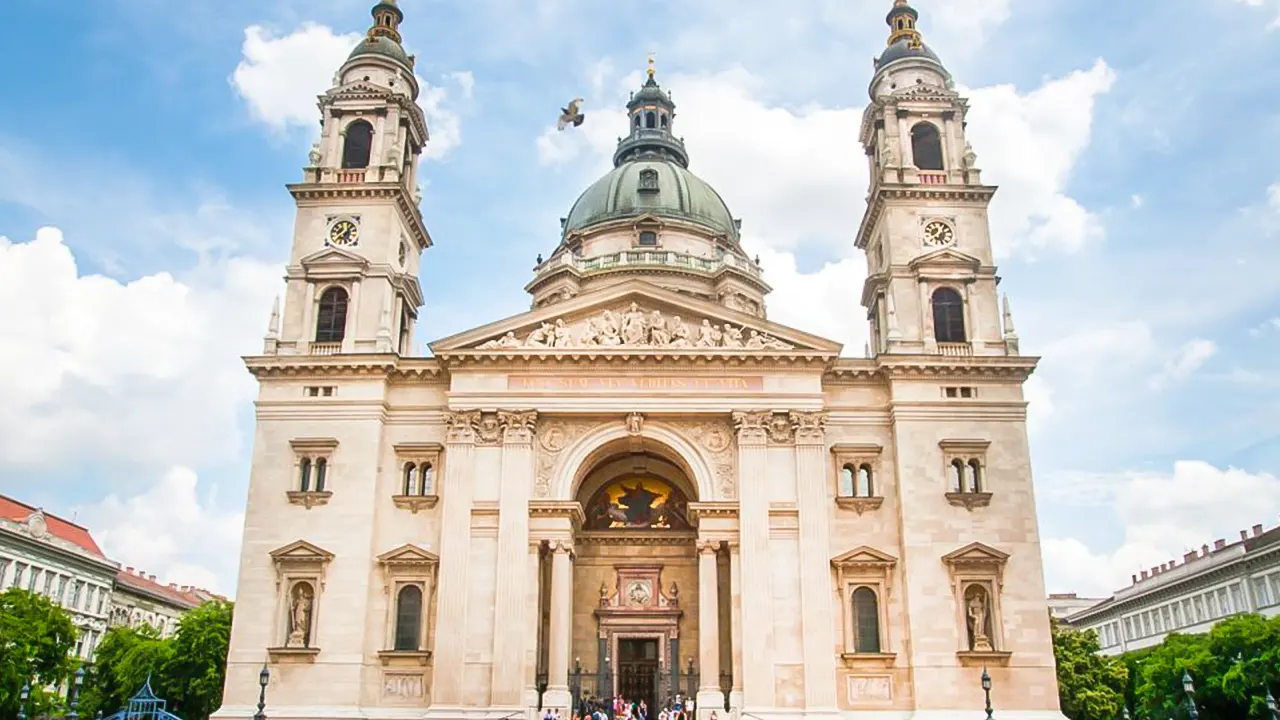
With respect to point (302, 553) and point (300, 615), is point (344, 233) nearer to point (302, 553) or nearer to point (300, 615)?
point (302, 553)

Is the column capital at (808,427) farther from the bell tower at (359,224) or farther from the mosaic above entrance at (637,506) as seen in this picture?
the bell tower at (359,224)

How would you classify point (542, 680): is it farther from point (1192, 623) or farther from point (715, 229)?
point (1192, 623)

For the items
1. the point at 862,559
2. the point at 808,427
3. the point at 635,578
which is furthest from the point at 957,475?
the point at 635,578

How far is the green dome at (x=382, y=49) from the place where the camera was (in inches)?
1823

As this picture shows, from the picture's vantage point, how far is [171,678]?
5388cm

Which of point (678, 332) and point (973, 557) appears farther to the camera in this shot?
point (678, 332)

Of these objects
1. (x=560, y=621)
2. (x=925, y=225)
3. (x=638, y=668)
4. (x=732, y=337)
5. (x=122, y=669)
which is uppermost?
(x=925, y=225)

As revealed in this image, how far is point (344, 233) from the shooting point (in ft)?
141

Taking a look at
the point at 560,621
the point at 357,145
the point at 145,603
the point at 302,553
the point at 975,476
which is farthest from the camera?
the point at 145,603

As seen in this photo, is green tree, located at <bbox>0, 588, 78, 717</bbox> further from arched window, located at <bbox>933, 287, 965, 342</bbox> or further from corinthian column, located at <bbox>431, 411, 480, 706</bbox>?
arched window, located at <bbox>933, 287, 965, 342</bbox>

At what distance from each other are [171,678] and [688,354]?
106 ft

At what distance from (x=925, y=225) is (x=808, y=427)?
398 inches

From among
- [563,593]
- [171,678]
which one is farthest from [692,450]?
[171,678]

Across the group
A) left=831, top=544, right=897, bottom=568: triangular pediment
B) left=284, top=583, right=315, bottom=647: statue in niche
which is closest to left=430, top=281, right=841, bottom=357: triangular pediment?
left=831, top=544, right=897, bottom=568: triangular pediment
